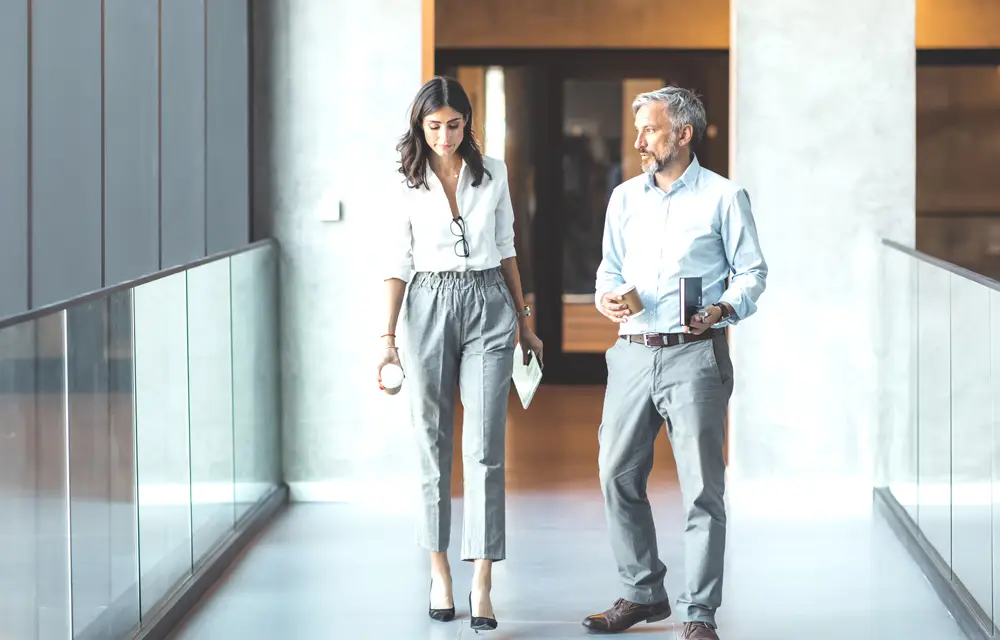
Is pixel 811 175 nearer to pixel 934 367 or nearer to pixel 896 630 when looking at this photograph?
pixel 934 367

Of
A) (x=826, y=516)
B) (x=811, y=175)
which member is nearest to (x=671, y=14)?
(x=811, y=175)

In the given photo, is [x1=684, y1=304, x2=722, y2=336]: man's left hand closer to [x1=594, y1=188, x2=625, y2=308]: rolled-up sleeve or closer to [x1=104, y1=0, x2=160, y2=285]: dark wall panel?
[x1=594, y1=188, x2=625, y2=308]: rolled-up sleeve

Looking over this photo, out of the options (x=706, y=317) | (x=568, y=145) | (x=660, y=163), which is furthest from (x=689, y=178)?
(x=568, y=145)

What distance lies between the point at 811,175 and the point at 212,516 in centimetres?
297

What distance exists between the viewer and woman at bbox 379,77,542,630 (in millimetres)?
4285

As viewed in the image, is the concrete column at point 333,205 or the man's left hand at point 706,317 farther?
the concrete column at point 333,205

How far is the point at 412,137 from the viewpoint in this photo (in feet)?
14.1

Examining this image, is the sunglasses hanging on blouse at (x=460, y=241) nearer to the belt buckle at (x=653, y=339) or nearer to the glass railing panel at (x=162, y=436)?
the belt buckle at (x=653, y=339)

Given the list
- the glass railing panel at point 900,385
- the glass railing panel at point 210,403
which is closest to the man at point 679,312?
the glass railing panel at point 210,403

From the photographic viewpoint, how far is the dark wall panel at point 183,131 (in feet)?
18.7

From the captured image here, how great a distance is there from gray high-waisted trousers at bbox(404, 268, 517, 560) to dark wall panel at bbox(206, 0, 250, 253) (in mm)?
2099

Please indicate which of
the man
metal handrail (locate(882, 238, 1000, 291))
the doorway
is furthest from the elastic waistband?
the doorway

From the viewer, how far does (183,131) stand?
5.92 m

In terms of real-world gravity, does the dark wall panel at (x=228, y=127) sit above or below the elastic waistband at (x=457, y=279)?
above
